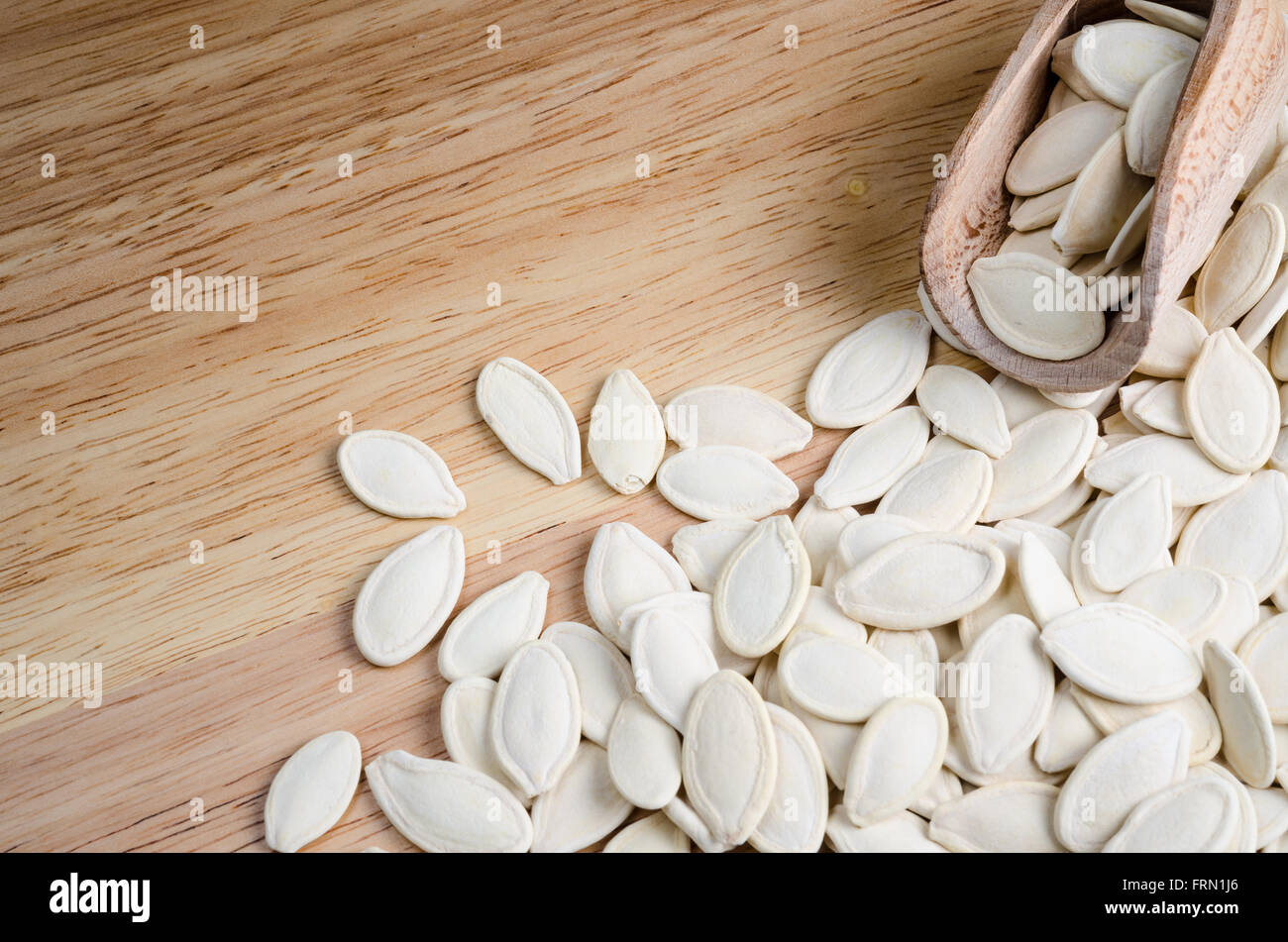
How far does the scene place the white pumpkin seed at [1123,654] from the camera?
21.8 inches

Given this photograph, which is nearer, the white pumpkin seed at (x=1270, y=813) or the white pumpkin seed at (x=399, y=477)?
the white pumpkin seed at (x=1270, y=813)

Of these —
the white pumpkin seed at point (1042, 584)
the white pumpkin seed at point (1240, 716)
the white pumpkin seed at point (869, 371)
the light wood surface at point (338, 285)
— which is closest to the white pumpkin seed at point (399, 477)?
the light wood surface at point (338, 285)

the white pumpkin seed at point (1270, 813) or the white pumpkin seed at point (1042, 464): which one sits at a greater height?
the white pumpkin seed at point (1042, 464)

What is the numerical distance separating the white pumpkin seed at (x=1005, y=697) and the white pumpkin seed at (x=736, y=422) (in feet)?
0.55

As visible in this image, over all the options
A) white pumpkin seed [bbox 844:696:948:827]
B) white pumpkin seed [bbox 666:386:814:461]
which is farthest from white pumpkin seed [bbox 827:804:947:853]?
white pumpkin seed [bbox 666:386:814:461]

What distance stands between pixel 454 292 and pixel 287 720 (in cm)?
29

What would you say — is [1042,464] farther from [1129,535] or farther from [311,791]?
[311,791]

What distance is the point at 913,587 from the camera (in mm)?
581

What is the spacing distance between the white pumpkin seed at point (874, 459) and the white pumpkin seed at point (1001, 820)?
7.2 inches

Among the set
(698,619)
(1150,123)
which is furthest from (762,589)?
(1150,123)

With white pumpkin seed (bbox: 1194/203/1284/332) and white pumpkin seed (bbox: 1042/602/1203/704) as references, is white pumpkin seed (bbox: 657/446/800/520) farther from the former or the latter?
white pumpkin seed (bbox: 1194/203/1284/332)

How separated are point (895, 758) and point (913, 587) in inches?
3.8

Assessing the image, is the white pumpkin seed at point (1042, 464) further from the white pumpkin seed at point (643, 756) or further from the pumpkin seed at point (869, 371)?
the white pumpkin seed at point (643, 756)

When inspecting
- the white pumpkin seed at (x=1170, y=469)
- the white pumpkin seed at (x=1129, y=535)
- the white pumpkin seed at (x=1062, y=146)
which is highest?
the white pumpkin seed at (x=1062, y=146)
